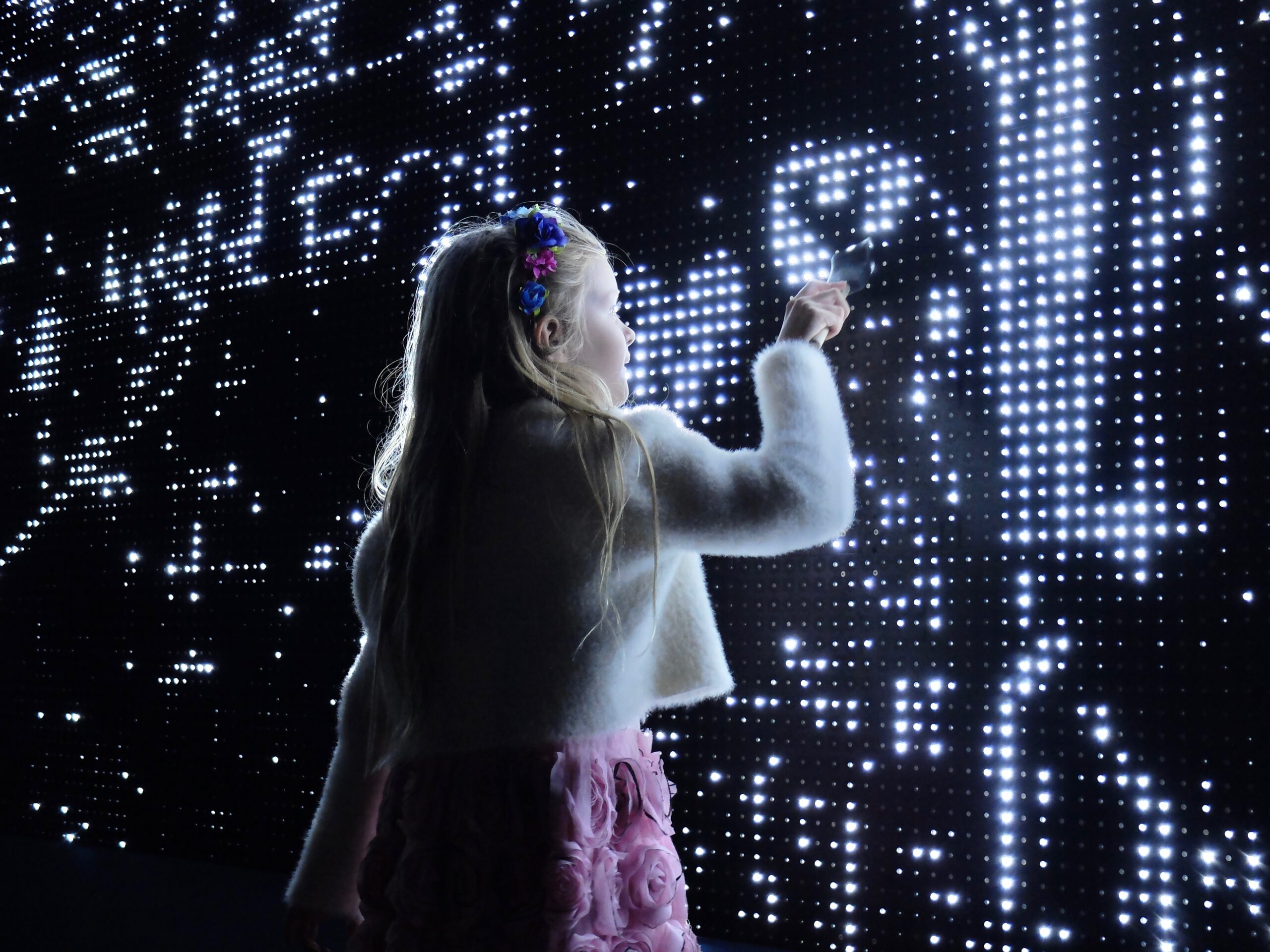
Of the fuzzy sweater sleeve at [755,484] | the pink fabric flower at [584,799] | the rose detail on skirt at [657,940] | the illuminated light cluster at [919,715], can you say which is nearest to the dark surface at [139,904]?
the illuminated light cluster at [919,715]

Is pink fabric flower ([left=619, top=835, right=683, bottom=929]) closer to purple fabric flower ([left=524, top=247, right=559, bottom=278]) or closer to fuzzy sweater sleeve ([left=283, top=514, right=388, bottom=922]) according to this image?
fuzzy sweater sleeve ([left=283, top=514, right=388, bottom=922])

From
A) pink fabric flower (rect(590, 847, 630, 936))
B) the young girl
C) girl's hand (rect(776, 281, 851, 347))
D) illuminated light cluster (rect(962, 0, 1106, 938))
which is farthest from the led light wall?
pink fabric flower (rect(590, 847, 630, 936))

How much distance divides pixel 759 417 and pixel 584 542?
3.22 ft

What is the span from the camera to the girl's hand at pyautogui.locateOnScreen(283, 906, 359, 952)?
0.87m

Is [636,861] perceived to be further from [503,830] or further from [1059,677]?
[1059,677]

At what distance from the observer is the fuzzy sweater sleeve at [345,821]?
870mm

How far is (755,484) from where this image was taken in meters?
0.76

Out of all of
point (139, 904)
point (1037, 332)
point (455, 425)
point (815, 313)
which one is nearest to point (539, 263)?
point (455, 425)

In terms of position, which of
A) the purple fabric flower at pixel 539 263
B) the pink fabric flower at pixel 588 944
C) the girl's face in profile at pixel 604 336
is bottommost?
the pink fabric flower at pixel 588 944

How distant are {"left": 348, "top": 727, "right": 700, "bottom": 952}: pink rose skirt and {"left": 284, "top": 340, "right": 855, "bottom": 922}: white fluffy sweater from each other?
3 cm

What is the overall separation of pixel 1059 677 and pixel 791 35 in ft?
4.47

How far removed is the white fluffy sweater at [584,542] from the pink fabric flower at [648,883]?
118mm

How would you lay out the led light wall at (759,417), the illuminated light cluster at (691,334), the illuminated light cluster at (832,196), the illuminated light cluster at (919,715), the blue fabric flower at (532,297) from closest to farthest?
the blue fabric flower at (532,297) → the led light wall at (759,417) → the illuminated light cluster at (919,715) → the illuminated light cluster at (832,196) → the illuminated light cluster at (691,334)

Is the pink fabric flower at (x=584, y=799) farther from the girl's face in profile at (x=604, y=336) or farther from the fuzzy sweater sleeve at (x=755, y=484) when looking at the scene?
the girl's face in profile at (x=604, y=336)
